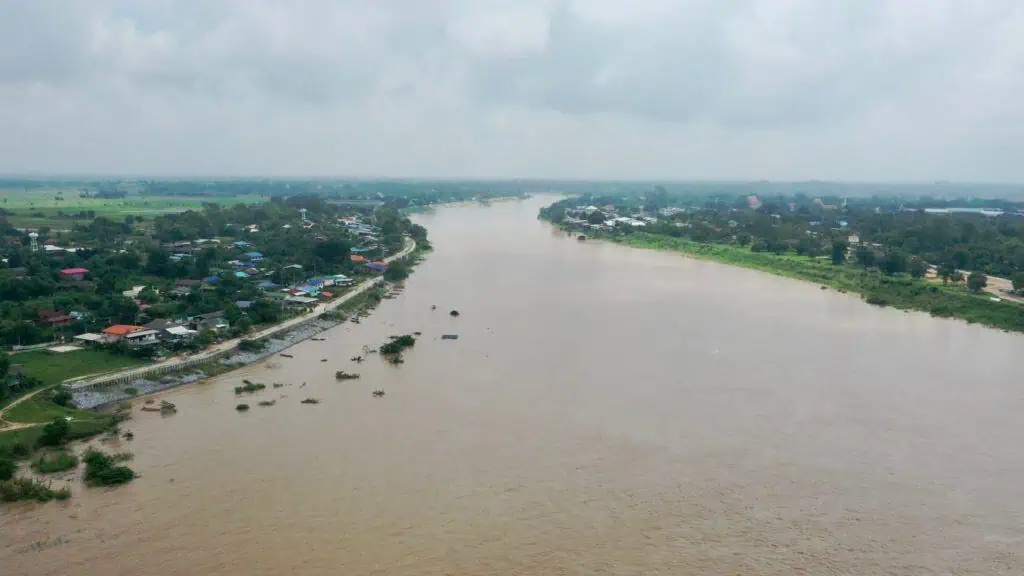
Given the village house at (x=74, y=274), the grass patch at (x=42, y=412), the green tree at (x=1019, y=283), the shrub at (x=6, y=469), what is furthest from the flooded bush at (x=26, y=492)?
the green tree at (x=1019, y=283)

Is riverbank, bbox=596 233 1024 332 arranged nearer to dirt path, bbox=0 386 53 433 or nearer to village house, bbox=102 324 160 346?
village house, bbox=102 324 160 346

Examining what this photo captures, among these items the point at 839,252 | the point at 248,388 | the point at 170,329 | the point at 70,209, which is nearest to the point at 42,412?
the point at 248,388

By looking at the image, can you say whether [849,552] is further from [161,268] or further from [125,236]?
[125,236]

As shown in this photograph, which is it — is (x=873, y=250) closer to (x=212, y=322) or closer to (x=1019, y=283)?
(x=1019, y=283)

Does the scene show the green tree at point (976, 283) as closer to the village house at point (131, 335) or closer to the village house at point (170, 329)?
the village house at point (170, 329)

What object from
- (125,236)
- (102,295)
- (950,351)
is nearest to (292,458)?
(102,295)

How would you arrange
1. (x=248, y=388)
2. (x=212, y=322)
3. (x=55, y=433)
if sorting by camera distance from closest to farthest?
(x=55, y=433)
(x=248, y=388)
(x=212, y=322)
